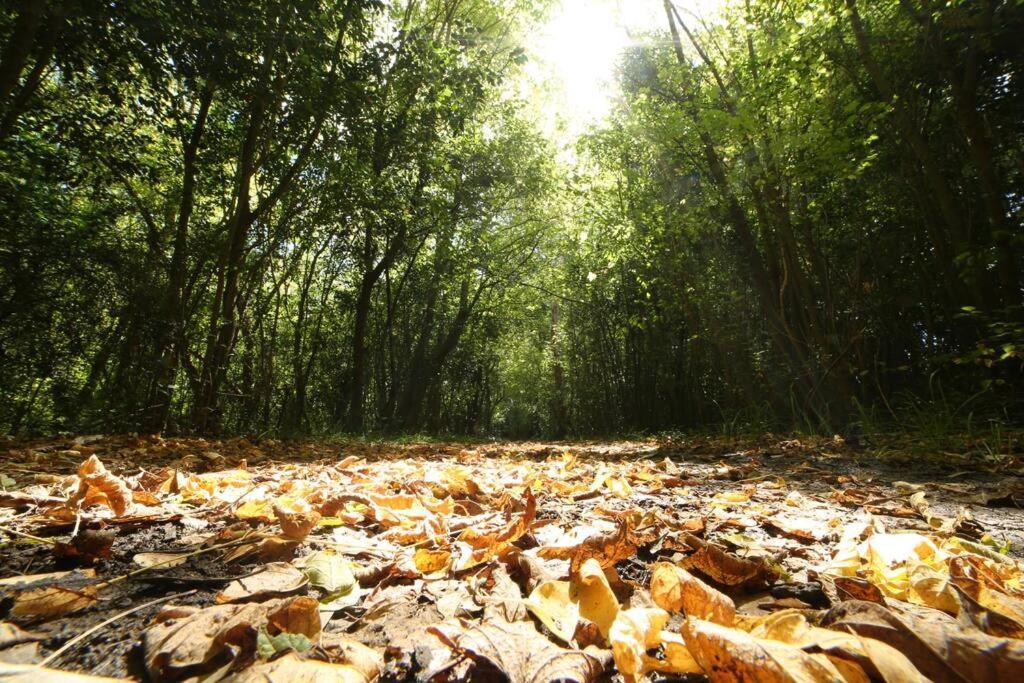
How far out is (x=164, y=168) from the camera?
6156 mm

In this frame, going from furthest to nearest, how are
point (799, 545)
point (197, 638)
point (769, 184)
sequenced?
point (769, 184), point (799, 545), point (197, 638)

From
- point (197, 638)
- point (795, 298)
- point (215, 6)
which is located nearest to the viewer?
point (197, 638)

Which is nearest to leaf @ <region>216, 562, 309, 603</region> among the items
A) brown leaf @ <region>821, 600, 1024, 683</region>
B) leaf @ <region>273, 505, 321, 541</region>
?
leaf @ <region>273, 505, 321, 541</region>

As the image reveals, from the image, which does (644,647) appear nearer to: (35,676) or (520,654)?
(520,654)

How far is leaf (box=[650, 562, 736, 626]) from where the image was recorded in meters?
0.67

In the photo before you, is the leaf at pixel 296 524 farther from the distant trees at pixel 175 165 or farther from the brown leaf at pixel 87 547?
the distant trees at pixel 175 165

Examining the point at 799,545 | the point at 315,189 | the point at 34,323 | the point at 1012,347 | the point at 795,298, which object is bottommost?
the point at 799,545

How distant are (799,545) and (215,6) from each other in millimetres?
4904

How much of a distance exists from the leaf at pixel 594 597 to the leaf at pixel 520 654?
0.09 metres

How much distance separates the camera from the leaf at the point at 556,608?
0.68 m

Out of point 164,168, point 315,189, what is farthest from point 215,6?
point 164,168

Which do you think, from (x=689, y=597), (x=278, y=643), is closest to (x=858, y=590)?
(x=689, y=597)

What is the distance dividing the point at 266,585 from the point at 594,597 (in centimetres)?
54

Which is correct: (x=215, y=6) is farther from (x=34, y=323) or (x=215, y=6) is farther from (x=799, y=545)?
(x=799, y=545)
